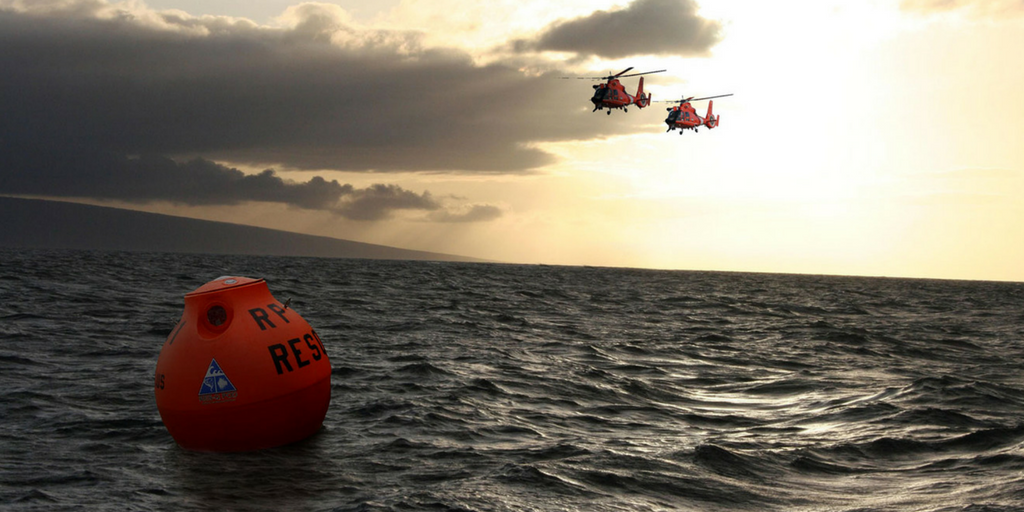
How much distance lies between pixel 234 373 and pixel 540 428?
452cm

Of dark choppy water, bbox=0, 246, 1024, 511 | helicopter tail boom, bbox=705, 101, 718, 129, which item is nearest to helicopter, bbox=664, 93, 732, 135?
helicopter tail boom, bbox=705, 101, 718, 129

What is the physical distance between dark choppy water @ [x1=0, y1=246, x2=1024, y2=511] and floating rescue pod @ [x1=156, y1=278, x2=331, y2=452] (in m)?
0.37

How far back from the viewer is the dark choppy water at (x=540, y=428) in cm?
786

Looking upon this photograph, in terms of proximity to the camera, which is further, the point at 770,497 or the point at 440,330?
the point at 440,330

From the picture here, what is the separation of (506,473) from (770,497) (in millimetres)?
2860

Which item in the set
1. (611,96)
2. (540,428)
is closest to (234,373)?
(540,428)

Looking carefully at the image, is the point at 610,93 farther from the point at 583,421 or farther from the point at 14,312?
the point at 583,421

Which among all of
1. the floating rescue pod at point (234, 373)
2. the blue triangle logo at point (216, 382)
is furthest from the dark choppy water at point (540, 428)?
the blue triangle logo at point (216, 382)

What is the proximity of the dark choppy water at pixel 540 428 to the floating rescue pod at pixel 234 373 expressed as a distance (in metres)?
0.37

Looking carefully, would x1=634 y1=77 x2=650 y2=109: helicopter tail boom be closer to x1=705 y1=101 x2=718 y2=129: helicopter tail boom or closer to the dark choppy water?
x1=705 y1=101 x2=718 y2=129: helicopter tail boom

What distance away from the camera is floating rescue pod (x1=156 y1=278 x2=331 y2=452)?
28.3 ft

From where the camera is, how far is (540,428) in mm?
11047

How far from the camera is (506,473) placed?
845 centimetres

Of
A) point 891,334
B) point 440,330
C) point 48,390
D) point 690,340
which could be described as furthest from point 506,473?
point 891,334
